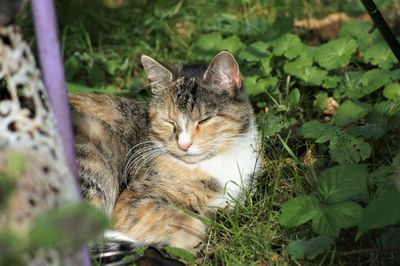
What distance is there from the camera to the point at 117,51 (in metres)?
5.54

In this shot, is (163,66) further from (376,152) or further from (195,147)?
(376,152)

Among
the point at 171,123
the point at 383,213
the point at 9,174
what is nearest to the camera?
the point at 9,174

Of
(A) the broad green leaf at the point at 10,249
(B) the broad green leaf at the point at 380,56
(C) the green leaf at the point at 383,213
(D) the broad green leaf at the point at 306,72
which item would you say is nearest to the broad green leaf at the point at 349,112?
(D) the broad green leaf at the point at 306,72

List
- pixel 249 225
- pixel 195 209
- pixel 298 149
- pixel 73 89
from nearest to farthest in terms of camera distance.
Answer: pixel 249 225, pixel 195 209, pixel 298 149, pixel 73 89

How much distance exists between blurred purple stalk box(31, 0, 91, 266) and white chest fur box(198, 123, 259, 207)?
4.68 ft

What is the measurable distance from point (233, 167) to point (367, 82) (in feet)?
3.59

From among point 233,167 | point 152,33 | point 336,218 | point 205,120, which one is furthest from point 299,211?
point 152,33

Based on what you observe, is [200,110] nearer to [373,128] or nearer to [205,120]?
[205,120]

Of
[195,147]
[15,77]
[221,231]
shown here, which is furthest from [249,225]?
[15,77]

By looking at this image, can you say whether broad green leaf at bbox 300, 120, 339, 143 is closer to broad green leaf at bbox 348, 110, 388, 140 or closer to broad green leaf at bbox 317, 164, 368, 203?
broad green leaf at bbox 348, 110, 388, 140

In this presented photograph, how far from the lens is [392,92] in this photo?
13.9 feet

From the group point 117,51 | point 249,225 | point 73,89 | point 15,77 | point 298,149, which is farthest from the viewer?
point 117,51

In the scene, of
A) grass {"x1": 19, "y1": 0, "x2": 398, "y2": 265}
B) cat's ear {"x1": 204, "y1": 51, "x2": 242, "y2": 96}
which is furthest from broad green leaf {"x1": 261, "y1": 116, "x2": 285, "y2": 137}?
cat's ear {"x1": 204, "y1": 51, "x2": 242, "y2": 96}

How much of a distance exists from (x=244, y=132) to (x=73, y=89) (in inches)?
49.7
